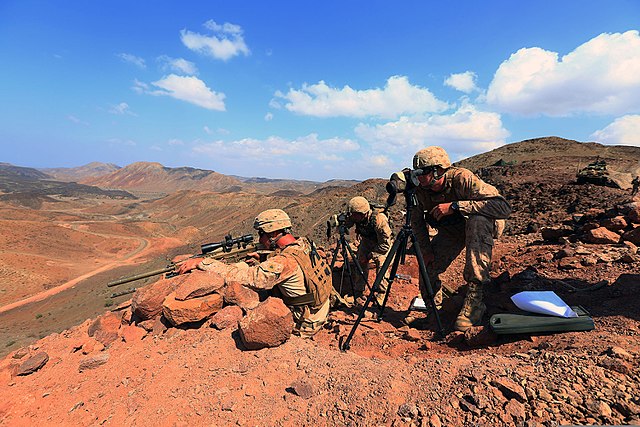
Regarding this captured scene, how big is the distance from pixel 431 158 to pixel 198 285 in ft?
11.3

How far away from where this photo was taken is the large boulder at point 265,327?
3.29m

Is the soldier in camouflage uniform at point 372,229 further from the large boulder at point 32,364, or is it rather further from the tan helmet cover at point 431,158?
the large boulder at point 32,364

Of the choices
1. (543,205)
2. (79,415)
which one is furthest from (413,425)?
(543,205)

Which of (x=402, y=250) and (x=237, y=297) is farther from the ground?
(x=402, y=250)

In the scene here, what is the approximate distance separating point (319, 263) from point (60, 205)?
71500mm

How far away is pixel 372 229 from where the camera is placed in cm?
625

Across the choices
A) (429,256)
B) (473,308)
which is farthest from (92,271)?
Answer: (473,308)

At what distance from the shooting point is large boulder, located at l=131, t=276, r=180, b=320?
428 cm

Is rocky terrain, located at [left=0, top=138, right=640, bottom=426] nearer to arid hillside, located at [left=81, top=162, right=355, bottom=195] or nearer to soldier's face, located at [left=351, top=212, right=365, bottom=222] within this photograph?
soldier's face, located at [left=351, top=212, right=365, bottom=222]

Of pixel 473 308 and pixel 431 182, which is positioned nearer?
pixel 473 308

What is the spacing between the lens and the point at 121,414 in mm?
2684

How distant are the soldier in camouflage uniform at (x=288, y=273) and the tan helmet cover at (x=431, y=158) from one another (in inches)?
70.3

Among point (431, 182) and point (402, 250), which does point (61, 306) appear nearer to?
point (402, 250)

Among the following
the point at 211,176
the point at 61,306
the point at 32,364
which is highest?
the point at 211,176
